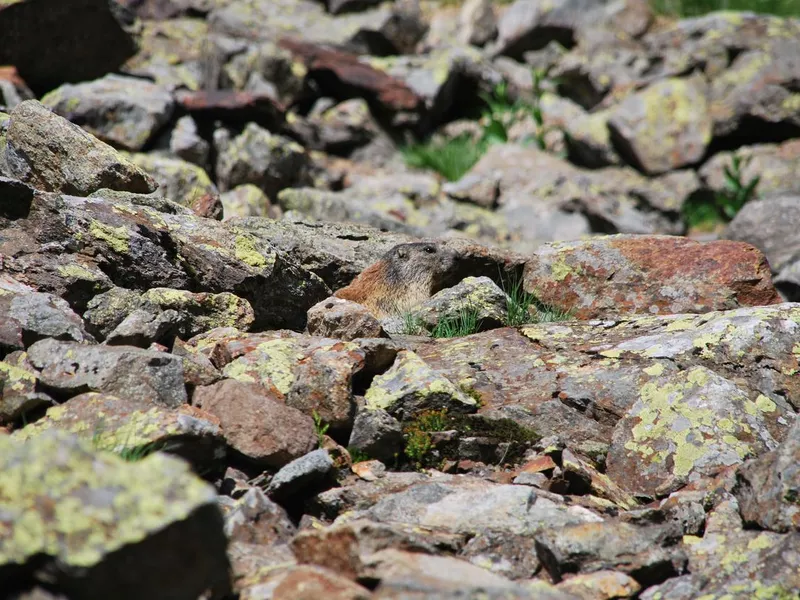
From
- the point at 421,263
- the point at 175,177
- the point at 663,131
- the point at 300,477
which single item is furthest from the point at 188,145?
the point at 300,477

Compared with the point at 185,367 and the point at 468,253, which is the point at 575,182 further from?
the point at 185,367

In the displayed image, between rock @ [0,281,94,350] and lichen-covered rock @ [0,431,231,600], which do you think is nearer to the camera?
lichen-covered rock @ [0,431,231,600]

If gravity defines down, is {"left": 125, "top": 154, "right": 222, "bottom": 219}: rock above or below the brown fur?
below

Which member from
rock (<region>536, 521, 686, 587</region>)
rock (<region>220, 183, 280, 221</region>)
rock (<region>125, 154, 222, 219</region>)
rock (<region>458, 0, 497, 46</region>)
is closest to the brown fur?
rock (<region>536, 521, 686, 587</region>)

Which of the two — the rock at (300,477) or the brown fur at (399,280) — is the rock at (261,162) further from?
the rock at (300,477)

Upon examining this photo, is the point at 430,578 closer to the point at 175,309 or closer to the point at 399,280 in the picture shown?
the point at 175,309

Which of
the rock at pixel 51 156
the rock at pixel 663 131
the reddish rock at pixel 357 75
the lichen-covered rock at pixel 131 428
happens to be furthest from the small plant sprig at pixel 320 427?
the rock at pixel 663 131

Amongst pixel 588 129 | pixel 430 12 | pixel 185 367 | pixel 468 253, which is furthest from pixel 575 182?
pixel 185 367

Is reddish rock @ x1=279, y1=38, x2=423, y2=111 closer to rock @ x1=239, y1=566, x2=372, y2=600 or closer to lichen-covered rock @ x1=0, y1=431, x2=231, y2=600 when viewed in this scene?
rock @ x1=239, y1=566, x2=372, y2=600
